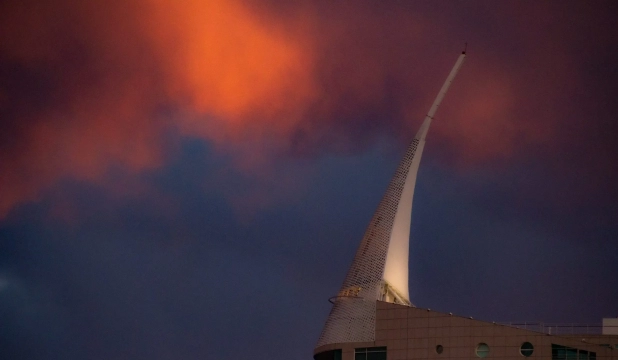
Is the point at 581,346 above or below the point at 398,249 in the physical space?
below

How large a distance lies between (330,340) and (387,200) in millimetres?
10964

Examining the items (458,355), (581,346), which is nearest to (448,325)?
(458,355)

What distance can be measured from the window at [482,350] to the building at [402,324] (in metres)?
0.06

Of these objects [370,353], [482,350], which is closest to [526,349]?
[482,350]

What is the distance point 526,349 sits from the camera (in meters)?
72.9

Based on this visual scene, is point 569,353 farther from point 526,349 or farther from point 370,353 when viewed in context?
point 370,353

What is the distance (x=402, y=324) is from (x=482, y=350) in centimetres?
566

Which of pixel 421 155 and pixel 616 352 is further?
pixel 421 155

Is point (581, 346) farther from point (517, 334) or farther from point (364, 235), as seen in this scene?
point (364, 235)

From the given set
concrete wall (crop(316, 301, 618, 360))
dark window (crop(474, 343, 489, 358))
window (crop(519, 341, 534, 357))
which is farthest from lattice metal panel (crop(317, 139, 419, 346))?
window (crop(519, 341, 534, 357))

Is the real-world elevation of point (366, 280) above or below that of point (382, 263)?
below

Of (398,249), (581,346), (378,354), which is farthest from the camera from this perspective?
(398,249)

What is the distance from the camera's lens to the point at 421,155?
86.7m

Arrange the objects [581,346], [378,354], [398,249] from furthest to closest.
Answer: [398,249] < [378,354] < [581,346]
